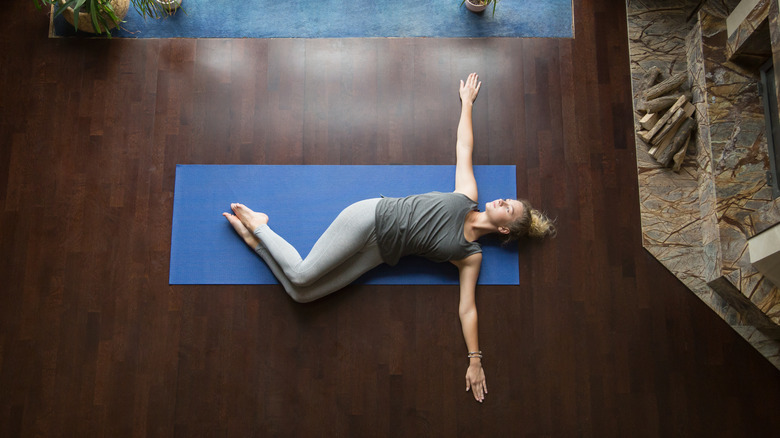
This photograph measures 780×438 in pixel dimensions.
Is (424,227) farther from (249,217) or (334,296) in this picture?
(249,217)

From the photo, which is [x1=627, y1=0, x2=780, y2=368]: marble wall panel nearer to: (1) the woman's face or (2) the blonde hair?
(2) the blonde hair

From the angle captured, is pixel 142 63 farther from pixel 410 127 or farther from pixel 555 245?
pixel 555 245

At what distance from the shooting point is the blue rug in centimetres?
336

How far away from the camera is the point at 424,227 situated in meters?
2.88

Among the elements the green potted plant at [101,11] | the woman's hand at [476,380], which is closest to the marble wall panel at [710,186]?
the woman's hand at [476,380]

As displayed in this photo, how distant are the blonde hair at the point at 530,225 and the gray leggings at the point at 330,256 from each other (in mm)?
776

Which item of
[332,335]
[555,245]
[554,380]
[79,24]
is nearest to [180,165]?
[79,24]

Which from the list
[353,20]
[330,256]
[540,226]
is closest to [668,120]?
[540,226]

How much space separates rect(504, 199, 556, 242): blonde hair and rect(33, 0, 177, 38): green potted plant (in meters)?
2.52

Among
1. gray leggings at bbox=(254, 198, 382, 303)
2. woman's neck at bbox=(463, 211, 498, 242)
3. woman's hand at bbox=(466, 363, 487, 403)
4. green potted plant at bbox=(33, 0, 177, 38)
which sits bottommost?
woman's hand at bbox=(466, 363, 487, 403)

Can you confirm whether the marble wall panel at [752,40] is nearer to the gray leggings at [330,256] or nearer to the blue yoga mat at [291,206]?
the blue yoga mat at [291,206]

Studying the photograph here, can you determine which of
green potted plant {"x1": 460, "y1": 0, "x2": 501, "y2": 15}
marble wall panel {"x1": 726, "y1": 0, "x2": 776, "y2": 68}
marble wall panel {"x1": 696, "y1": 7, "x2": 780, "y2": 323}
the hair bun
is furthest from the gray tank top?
marble wall panel {"x1": 726, "y1": 0, "x2": 776, "y2": 68}

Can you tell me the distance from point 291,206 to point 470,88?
1311mm

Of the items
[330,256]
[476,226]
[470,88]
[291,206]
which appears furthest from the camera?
[470,88]
